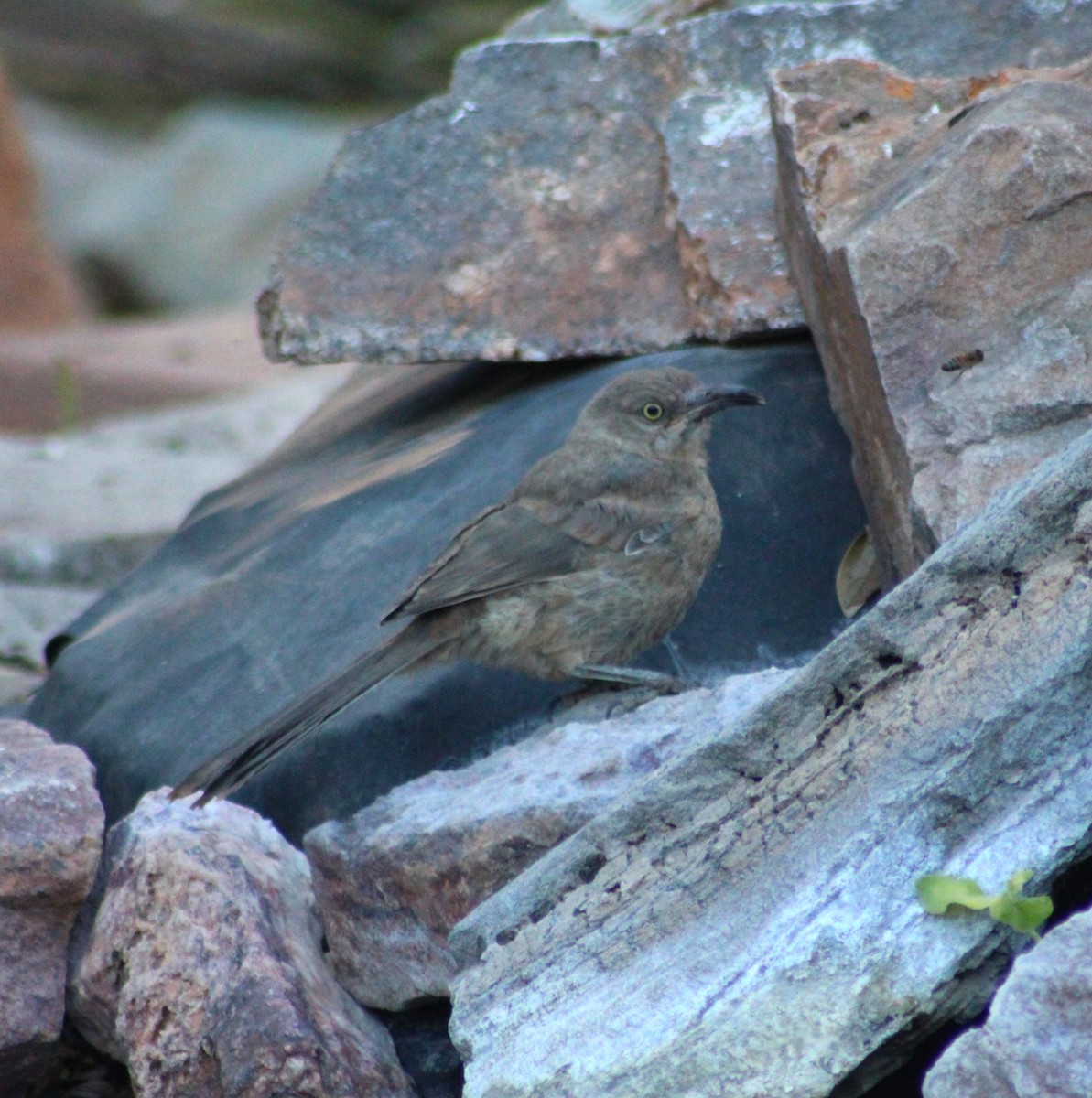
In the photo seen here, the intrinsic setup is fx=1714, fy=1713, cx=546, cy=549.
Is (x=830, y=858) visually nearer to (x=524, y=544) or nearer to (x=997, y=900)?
(x=997, y=900)

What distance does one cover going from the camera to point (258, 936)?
3303mm

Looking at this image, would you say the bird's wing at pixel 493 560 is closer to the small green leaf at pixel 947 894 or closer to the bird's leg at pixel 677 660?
the bird's leg at pixel 677 660

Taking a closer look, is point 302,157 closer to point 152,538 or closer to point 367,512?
point 152,538

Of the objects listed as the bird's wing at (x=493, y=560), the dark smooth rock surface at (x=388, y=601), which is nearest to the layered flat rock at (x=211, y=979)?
the dark smooth rock surface at (x=388, y=601)

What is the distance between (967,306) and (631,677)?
122 cm

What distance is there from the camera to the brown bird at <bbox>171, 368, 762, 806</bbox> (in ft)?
13.9

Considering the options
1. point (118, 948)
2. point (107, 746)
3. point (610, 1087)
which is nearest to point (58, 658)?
point (107, 746)

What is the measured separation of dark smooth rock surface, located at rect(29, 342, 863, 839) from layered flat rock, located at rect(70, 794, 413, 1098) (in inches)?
23.5

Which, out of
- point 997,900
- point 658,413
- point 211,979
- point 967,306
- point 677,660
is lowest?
point 677,660

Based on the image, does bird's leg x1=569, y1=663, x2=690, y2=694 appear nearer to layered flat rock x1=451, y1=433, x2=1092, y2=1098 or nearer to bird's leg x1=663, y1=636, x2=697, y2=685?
bird's leg x1=663, y1=636, x2=697, y2=685

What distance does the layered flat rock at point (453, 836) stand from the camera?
336cm

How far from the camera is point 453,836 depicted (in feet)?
11.2

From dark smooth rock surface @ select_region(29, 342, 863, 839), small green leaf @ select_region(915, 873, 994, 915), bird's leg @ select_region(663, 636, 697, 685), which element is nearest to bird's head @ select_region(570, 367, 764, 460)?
dark smooth rock surface @ select_region(29, 342, 863, 839)

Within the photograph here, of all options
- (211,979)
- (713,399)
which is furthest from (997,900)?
(713,399)
